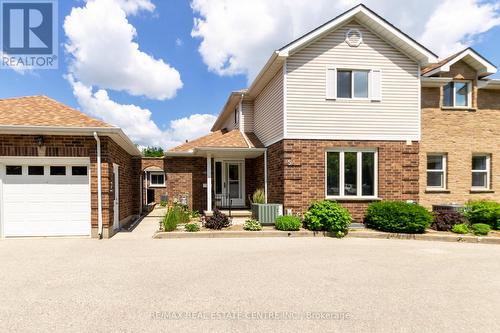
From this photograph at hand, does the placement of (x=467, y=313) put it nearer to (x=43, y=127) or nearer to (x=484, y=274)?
(x=484, y=274)

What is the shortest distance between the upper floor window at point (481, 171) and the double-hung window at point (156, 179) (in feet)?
64.1

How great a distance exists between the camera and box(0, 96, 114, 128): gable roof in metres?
9.23

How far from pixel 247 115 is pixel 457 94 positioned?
9978 millimetres

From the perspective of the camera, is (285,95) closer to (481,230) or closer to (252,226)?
(252,226)

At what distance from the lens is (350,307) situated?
4.41 m

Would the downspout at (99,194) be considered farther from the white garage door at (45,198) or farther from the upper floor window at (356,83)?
the upper floor window at (356,83)

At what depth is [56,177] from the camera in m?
9.62

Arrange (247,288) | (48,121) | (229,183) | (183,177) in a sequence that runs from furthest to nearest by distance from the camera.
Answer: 1. (183,177)
2. (229,183)
3. (48,121)
4. (247,288)

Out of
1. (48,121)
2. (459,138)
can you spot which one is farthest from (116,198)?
(459,138)

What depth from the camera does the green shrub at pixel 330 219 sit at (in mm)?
10016

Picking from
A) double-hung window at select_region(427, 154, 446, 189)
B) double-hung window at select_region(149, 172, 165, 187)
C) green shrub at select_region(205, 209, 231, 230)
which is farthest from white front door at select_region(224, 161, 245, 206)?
double-hung window at select_region(149, 172, 165, 187)

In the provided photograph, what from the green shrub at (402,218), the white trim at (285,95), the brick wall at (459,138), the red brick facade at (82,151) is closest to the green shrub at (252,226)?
the white trim at (285,95)

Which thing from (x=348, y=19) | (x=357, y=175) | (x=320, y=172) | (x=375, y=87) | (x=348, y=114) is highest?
(x=348, y=19)

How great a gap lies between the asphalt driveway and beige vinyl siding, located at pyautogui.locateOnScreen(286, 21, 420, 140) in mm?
4777
